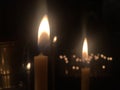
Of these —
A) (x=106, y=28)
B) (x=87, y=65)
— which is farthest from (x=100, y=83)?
(x=87, y=65)

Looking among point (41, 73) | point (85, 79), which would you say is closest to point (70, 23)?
point (85, 79)

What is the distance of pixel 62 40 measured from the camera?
3465 millimetres

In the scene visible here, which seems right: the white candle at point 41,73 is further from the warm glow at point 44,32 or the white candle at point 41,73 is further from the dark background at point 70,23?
the dark background at point 70,23

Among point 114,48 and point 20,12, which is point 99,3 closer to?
point 114,48

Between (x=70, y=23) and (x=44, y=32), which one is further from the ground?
(x=70, y=23)

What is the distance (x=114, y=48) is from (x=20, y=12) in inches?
57.3

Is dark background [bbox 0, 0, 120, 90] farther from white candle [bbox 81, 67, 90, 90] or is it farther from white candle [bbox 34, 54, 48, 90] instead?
white candle [bbox 34, 54, 48, 90]

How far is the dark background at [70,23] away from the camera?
2494 millimetres

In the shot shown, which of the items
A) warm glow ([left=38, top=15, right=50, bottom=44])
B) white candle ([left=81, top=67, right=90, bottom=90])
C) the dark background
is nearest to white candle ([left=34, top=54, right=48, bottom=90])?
warm glow ([left=38, top=15, right=50, bottom=44])

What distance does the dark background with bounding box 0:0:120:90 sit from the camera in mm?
2494

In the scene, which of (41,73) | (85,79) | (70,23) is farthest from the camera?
(70,23)

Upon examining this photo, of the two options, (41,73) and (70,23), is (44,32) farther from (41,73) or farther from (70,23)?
(70,23)

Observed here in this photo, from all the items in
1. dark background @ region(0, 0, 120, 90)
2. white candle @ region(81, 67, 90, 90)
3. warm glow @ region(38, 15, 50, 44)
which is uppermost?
dark background @ region(0, 0, 120, 90)

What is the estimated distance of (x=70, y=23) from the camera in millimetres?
3496
